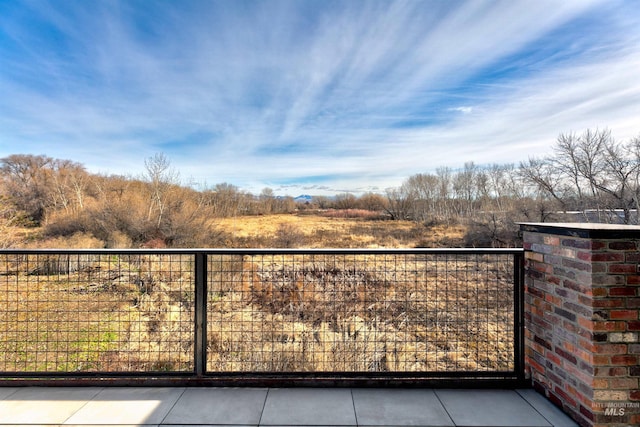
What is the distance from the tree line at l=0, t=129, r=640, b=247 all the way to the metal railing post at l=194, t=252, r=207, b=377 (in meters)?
10.7

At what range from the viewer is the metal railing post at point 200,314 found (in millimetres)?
1917

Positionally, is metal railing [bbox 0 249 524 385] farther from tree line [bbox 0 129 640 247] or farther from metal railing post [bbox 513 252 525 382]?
tree line [bbox 0 129 640 247]

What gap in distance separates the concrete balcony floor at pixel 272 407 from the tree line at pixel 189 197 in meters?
10.3

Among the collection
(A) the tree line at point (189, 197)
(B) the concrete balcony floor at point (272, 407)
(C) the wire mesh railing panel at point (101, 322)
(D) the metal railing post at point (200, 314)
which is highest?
(A) the tree line at point (189, 197)

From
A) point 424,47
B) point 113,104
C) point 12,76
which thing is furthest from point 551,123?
point 12,76

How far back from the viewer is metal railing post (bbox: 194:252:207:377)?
1.92m

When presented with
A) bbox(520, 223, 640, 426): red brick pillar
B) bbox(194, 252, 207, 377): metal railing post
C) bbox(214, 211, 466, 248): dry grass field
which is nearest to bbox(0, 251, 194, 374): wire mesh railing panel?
bbox(194, 252, 207, 377): metal railing post

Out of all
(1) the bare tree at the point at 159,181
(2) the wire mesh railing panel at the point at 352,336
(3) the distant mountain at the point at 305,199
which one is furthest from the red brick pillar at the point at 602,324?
(3) the distant mountain at the point at 305,199

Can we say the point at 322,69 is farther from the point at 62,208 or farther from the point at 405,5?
the point at 62,208

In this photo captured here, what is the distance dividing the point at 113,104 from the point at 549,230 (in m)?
15.5

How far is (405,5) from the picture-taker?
5633 millimetres

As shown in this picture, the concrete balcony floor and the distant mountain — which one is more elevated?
the distant mountain

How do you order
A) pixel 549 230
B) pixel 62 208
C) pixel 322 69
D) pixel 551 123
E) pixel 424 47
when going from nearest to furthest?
pixel 549 230 < pixel 424 47 < pixel 322 69 < pixel 551 123 < pixel 62 208

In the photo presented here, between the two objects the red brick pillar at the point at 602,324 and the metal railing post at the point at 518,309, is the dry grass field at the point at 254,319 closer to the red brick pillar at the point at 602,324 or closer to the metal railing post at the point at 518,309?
the metal railing post at the point at 518,309
